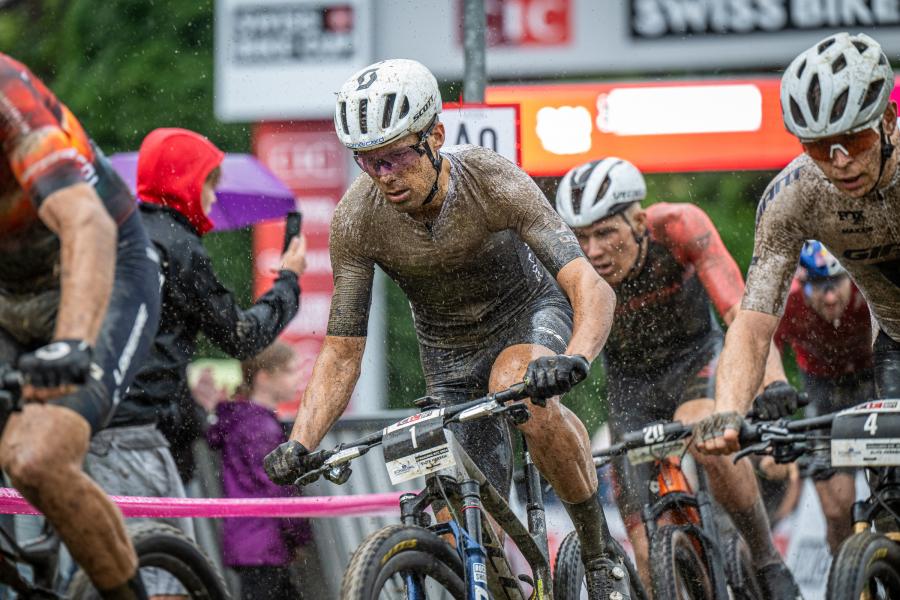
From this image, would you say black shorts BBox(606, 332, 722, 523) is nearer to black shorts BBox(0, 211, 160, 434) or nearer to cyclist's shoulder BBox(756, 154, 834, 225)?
cyclist's shoulder BBox(756, 154, 834, 225)

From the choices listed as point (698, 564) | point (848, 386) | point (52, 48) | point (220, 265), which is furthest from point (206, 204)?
point (52, 48)

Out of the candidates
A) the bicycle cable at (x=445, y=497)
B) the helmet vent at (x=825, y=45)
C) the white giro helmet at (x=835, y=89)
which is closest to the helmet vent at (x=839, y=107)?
the white giro helmet at (x=835, y=89)

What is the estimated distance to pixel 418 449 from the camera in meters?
5.81

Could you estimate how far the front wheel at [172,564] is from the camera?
5.67 m

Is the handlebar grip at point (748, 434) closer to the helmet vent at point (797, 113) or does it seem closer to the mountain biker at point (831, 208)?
the mountain biker at point (831, 208)

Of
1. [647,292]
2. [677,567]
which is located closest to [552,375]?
[677,567]

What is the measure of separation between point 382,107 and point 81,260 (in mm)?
1623

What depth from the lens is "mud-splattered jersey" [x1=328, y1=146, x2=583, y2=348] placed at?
6.65m

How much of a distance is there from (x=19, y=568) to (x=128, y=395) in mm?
1640

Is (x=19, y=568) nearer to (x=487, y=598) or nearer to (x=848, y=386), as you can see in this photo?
(x=487, y=598)

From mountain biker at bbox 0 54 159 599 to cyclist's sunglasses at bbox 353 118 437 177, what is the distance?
112 cm

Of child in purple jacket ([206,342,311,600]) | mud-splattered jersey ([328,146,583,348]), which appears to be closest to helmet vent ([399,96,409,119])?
mud-splattered jersey ([328,146,583,348])

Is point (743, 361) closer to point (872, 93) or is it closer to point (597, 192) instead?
point (872, 93)

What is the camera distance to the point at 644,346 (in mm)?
8758
